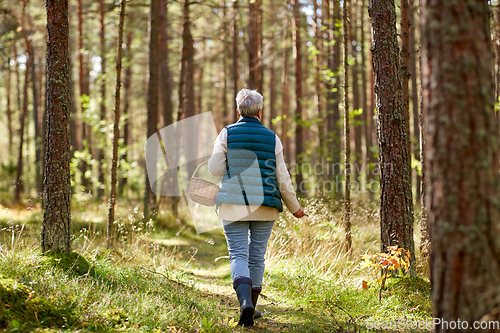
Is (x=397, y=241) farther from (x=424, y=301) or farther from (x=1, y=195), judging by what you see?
(x=1, y=195)

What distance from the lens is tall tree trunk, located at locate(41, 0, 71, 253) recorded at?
3.84 metres

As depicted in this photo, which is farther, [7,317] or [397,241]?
[397,241]

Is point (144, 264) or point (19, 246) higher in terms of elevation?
point (19, 246)

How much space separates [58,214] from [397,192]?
3687 millimetres

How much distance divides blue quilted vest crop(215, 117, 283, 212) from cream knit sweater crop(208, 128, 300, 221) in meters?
0.05

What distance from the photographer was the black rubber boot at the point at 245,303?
3.10m

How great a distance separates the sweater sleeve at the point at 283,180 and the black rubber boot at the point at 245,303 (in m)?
0.89

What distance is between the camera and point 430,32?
1818 mm

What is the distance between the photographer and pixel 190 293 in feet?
13.4

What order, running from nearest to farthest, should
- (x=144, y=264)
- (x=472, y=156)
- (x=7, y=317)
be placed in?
1. (x=472, y=156)
2. (x=7, y=317)
3. (x=144, y=264)

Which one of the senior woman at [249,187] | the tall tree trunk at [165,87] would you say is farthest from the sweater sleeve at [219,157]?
the tall tree trunk at [165,87]

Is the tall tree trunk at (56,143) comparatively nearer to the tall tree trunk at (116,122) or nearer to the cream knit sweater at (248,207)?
the tall tree trunk at (116,122)

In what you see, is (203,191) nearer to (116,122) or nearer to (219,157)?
(219,157)

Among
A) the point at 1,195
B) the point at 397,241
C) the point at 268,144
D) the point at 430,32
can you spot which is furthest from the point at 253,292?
the point at 1,195
